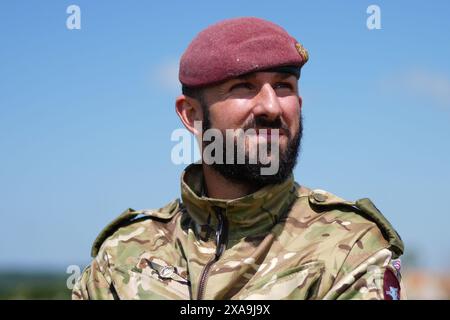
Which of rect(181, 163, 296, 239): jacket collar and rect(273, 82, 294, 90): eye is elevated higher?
rect(273, 82, 294, 90): eye

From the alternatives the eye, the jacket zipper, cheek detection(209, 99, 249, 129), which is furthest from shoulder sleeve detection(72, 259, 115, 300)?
the eye

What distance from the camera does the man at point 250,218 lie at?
4086 millimetres

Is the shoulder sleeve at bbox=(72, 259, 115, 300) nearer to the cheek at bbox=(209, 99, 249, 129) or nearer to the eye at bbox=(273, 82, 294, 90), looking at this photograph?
the cheek at bbox=(209, 99, 249, 129)

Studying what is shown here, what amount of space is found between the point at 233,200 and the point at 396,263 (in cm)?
103

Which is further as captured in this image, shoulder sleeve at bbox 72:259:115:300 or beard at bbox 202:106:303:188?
shoulder sleeve at bbox 72:259:115:300

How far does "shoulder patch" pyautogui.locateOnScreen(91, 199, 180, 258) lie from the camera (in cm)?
496

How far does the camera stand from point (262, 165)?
14.3 feet

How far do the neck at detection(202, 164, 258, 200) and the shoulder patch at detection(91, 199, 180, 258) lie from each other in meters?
0.37

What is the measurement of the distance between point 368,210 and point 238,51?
4.00ft

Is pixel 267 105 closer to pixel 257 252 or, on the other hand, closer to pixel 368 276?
pixel 257 252

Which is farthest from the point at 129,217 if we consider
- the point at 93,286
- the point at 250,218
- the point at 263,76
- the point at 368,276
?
the point at 368,276

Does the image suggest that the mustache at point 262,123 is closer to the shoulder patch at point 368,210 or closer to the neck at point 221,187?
the neck at point 221,187

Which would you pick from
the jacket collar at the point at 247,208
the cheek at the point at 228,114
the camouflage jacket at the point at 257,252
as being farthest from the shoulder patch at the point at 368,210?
the cheek at the point at 228,114

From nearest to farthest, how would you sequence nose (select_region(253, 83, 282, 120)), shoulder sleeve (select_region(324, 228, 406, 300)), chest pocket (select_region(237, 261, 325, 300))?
shoulder sleeve (select_region(324, 228, 406, 300)) → chest pocket (select_region(237, 261, 325, 300)) → nose (select_region(253, 83, 282, 120))
